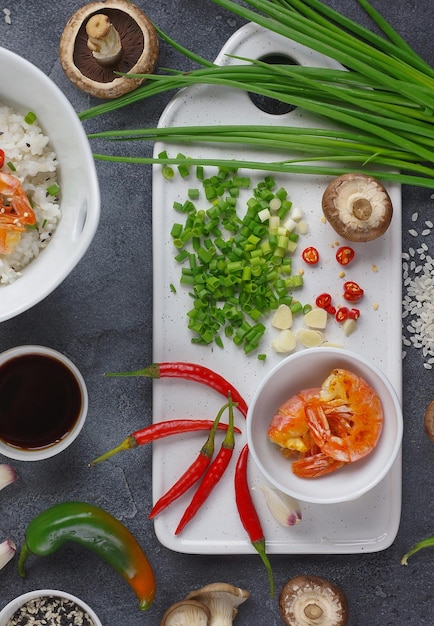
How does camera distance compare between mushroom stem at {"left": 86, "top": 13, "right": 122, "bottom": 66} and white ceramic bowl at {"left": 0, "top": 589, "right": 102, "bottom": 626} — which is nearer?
mushroom stem at {"left": 86, "top": 13, "right": 122, "bottom": 66}

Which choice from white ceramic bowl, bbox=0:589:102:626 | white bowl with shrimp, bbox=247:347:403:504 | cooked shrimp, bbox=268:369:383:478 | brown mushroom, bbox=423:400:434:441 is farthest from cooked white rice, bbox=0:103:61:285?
brown mushroom, bbox=423:400:434:441

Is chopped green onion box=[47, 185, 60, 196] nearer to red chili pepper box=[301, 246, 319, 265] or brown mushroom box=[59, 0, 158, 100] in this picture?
brown mushroom box=[59, 0, 158, 100]

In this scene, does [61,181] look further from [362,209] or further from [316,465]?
[316,465]

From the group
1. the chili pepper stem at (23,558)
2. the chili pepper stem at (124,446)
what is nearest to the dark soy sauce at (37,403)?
the chili pepper stem at (124,446)

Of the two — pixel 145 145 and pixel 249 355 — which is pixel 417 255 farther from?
pixel 145 145

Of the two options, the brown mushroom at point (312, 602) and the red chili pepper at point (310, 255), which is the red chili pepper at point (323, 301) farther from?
the brown mushroom at point (312, 602)

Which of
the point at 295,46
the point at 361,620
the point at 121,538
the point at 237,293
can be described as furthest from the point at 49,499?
the point at 295,46
